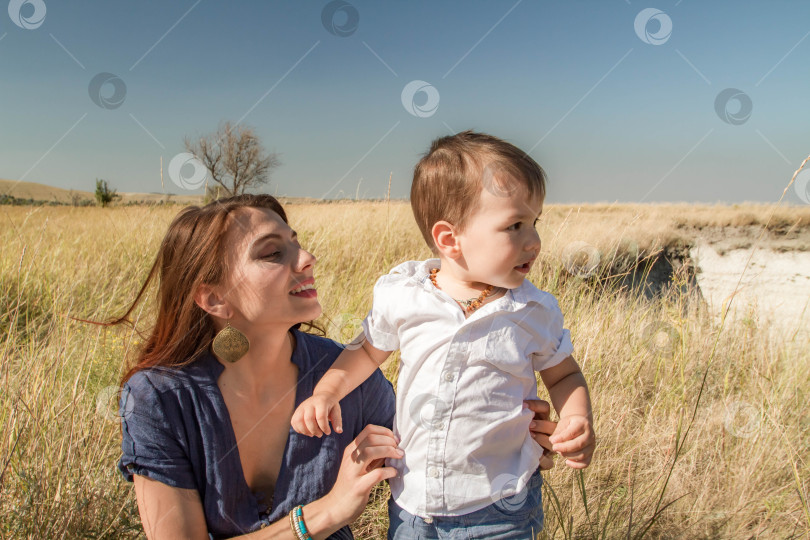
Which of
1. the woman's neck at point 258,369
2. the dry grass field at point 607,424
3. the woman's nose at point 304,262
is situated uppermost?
the woman's nose at point 304,262

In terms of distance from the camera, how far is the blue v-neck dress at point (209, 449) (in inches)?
56.6

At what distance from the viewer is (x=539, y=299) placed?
55.7 inches

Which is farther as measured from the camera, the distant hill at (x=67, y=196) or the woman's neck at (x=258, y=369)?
the distant hill at (x=67, y=196)

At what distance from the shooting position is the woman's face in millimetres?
1576

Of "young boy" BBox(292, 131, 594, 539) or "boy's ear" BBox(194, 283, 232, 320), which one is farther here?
"boy's ear" BBox(194, 283, 232, 320)

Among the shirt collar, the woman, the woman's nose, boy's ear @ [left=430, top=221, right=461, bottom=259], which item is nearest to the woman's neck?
the woman

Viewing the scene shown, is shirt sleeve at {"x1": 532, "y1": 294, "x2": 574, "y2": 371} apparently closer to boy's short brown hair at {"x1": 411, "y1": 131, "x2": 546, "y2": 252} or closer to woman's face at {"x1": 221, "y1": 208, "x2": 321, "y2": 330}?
boy's short brown hair at {"x1": 411, "y1": 131, "x2": 546, "y2": 252}

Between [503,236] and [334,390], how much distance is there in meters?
0.67

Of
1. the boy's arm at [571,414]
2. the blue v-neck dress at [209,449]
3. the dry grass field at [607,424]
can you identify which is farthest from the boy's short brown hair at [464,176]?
the dry grass field at [607,424]

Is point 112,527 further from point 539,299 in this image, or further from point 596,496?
point 596,496

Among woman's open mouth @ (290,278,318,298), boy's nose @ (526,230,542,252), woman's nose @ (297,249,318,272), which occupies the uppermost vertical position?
woman's nose @ (297,249,318,272)

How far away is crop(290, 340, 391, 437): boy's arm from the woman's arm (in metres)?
0.12

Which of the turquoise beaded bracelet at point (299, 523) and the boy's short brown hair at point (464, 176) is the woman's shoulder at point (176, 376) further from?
the boy's short brown hair at point (464, 176)

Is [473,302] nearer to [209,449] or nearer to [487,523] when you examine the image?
[487,523]
